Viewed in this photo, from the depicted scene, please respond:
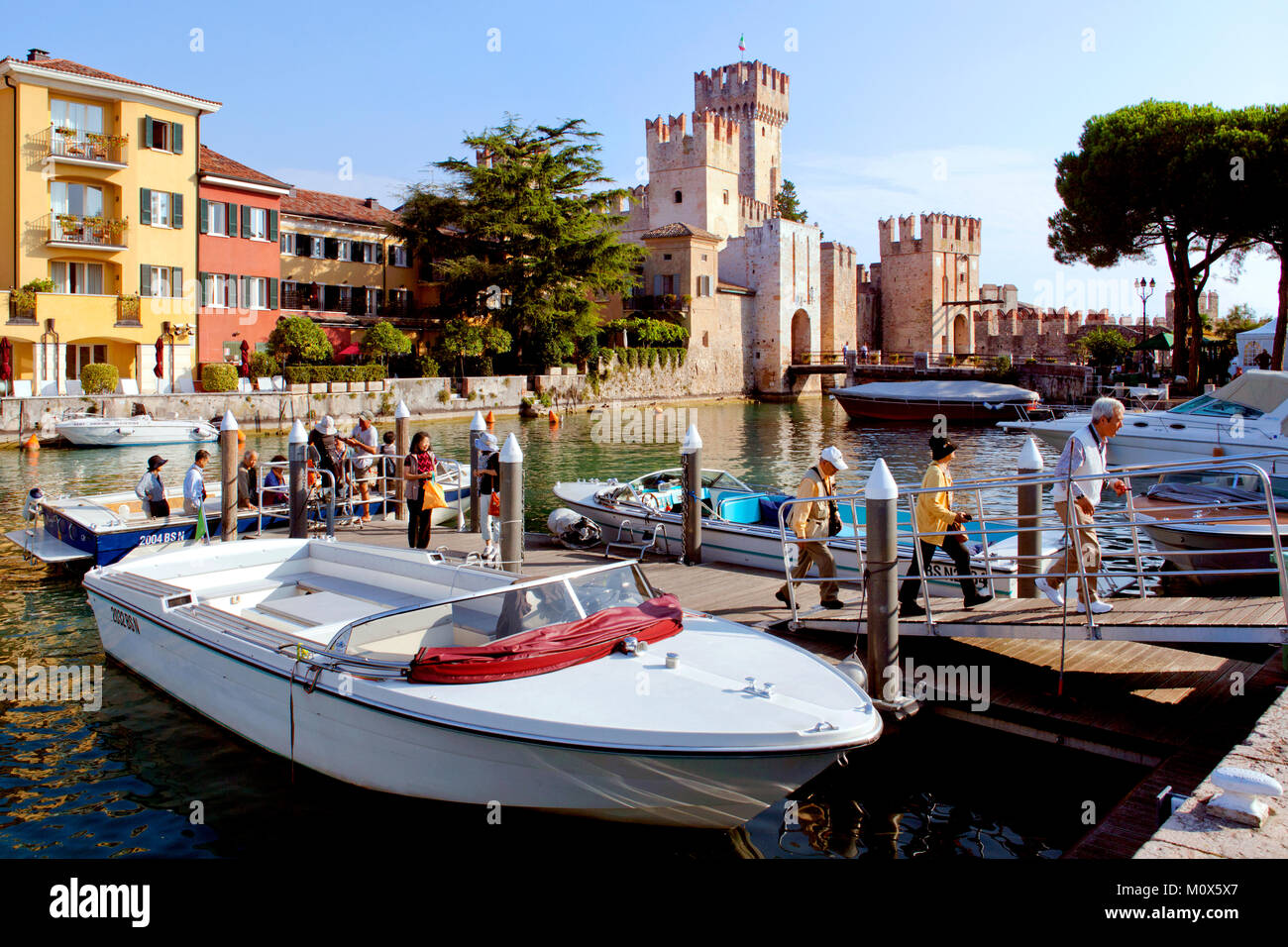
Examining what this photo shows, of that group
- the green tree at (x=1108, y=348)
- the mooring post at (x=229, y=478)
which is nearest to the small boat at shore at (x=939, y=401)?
the green tree at (x=1108, y=348)

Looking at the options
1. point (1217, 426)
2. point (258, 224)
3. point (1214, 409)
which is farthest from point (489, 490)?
point (258, 224)

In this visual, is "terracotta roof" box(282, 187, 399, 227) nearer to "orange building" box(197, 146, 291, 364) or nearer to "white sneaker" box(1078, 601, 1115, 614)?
"orange building" box(197, 146, 291, 364)

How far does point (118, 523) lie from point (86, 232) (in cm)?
2520

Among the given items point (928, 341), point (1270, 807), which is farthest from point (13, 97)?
point (928, 341)

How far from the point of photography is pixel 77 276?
34312mm

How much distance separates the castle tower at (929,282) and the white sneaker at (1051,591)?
6524 cm

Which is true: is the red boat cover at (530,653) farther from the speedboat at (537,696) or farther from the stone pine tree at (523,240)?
the stone pine tree at (523,240)

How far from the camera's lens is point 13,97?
32.6 meters

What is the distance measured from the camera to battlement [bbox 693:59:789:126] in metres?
71.9

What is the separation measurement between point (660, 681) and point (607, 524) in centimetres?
755

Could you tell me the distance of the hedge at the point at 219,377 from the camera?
3478cm

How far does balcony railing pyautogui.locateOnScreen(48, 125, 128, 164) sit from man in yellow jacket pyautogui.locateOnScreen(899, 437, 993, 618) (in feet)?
112
